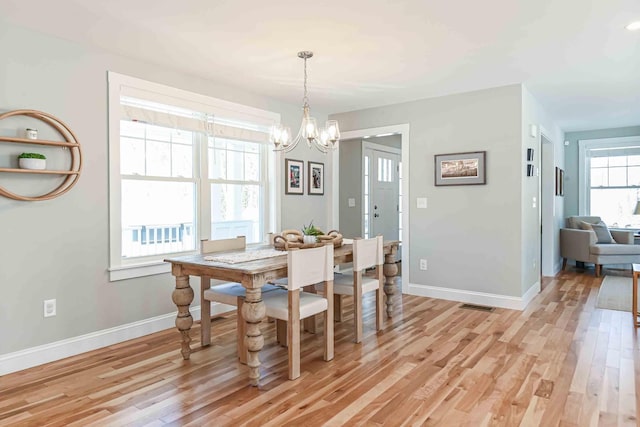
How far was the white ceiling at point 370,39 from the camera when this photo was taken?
101 inches

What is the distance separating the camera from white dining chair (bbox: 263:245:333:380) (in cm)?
266

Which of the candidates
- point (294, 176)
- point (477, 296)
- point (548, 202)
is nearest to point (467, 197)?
point (477, 296)

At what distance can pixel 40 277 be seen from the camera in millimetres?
2930

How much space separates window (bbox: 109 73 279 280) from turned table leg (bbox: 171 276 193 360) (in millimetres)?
759

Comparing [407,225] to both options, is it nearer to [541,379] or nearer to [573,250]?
[541,379]

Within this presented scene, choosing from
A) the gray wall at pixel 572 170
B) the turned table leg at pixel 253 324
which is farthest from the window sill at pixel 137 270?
the gray wall at pixel 572 170

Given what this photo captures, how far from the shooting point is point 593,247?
20.3 feet

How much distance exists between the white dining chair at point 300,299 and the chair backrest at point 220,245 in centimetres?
69

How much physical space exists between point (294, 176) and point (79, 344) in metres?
2.89

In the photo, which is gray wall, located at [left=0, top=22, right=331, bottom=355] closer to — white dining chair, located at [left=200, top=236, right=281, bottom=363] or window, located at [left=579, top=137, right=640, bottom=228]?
white dining chair, located at [left=200, top=236, right=281, bottom=363]

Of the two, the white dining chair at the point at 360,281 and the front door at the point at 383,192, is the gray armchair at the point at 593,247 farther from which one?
the white dining chair at the point at 360,281

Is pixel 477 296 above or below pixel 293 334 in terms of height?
below

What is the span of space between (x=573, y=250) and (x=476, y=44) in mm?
4716

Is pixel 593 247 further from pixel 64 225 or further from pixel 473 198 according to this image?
pixel 64 225
